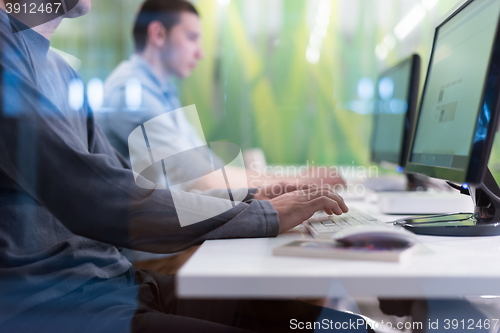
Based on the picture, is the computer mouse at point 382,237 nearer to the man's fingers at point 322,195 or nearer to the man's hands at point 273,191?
the man's fingers at point 322,195

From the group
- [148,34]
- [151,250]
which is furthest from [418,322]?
[148,34]

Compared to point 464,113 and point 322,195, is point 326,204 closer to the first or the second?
point 322,195

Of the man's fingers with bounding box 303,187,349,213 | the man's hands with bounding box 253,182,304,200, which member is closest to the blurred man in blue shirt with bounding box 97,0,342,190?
the man's hands with bounding box 253,182,304,200

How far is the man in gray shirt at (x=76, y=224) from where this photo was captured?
2.29ft

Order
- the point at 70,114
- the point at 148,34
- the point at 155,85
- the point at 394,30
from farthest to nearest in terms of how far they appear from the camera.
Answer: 1. the point at 394,30
2. the point at 148,34
3. the point at 155,85
4. the point at 70,114

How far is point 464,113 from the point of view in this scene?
2.52 feet

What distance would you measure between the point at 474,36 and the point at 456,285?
526 millimetres

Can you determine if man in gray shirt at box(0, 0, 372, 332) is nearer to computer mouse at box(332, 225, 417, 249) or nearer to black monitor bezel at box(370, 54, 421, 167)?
computer mouse at box(332, 225, 417, 249)

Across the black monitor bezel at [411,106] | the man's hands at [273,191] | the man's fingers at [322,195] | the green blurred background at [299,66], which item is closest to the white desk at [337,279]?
the man's fingers at [322,195]

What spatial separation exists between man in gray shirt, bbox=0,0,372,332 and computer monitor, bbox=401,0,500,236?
234 millimetres

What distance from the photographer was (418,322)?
683 mm

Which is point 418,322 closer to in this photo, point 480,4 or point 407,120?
point 480,4

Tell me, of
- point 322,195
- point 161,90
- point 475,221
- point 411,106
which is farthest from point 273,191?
point 161,90

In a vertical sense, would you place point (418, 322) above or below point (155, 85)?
below
